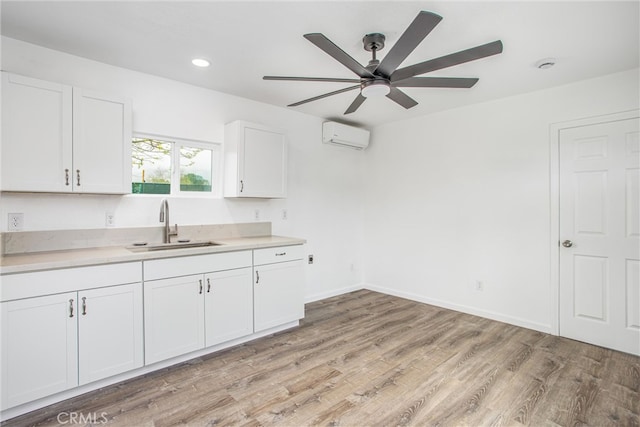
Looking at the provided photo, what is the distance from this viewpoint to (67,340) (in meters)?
2.06

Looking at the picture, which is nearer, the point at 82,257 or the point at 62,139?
the point at 82,257

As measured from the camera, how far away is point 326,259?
450 cm

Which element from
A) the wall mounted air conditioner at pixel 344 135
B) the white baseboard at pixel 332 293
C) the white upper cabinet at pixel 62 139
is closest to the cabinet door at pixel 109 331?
the white upper cabinet at pixel 62 139

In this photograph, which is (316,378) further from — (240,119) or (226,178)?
(240,119)

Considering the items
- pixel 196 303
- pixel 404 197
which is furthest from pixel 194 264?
pixel 404 197

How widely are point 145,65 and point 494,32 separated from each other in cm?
280

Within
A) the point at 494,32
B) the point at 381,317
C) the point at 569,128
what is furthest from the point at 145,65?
the point at 569,128

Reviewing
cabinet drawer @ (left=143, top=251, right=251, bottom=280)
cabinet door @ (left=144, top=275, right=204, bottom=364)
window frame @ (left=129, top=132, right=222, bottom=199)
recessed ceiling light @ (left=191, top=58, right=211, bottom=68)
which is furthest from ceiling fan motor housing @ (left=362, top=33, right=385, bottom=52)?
cabinet door @ (left=144, top=275, right=204, bottom=364)

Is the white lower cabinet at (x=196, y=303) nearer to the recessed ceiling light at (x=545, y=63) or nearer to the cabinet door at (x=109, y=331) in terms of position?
the cabinet door at (x=109, y=331)

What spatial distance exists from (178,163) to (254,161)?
758 millimetres

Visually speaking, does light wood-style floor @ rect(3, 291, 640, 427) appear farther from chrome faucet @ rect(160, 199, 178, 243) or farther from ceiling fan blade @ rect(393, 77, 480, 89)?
ceiling fan blade @ rect(393, 77, 480, 89)

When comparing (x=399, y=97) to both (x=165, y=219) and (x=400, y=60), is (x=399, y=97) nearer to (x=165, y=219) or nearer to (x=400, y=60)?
(x=400, y=60)

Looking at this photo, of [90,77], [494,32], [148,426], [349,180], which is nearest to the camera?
[148,426]

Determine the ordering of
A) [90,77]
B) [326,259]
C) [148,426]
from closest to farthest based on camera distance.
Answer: [148,426], [90,77], [326,259]
